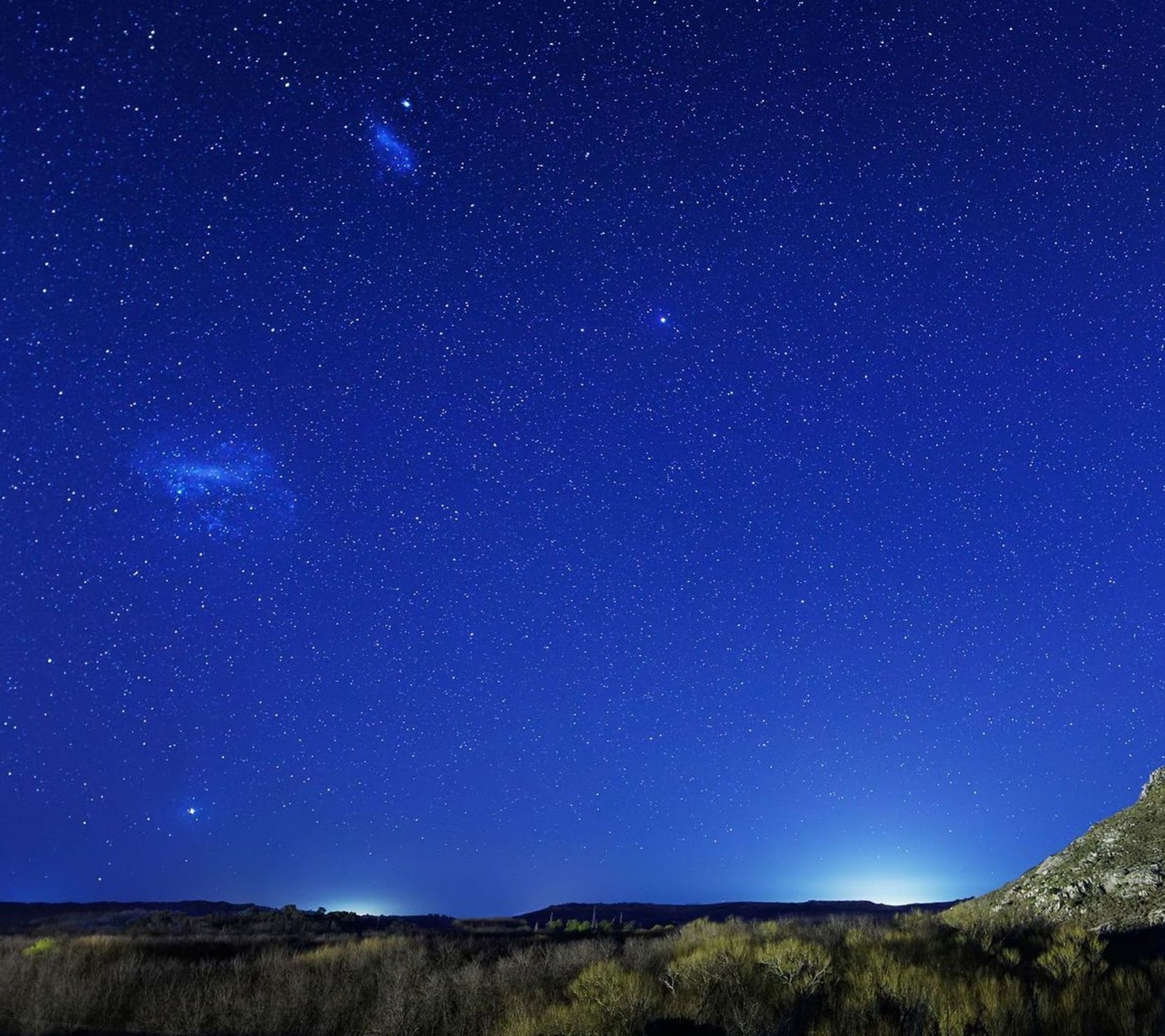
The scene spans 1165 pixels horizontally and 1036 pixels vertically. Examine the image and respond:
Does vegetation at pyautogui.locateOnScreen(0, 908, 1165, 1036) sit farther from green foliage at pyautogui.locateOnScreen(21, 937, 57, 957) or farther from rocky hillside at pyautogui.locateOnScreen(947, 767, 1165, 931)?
rocky hillside at pyautogui.locateOnScreen(947, 767, 1165, 931)

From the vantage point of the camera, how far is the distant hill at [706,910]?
70.1 meters

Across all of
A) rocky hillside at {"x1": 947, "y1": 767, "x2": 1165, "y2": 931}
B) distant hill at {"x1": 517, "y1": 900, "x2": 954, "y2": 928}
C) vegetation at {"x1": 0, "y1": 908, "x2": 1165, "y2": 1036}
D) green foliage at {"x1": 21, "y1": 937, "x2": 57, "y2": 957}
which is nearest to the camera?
vegetation at {"x1": 0, "y1": 908, "x2": 1165, "y2": 1036}

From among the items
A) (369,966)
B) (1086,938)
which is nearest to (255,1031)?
(369,966)

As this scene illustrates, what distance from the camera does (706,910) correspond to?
82375 millimetres

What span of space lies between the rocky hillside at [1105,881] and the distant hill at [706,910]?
45444 millimetres

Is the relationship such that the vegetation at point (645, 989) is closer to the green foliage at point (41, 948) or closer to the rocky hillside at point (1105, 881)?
the green foliage at point (41, 948)

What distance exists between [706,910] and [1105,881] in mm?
68642

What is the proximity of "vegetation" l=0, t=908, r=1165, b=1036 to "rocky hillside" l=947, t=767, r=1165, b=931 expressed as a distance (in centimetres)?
154

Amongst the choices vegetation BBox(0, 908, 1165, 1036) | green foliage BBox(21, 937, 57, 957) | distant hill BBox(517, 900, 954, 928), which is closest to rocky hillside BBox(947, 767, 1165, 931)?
vegetation BBox(0, 908, 1165, 1036)

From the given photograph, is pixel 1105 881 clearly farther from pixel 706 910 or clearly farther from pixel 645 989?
pixel 706 910

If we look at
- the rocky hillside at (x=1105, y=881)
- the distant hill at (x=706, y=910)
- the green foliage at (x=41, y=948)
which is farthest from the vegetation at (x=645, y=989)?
the distant hill at (x=706, y=910)

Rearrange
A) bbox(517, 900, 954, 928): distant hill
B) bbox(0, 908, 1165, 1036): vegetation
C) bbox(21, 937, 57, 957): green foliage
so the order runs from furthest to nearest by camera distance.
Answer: bbox(517, 900, 954, 928): distant hill, bbox(21, 937, 57, 957): green foliage, bbox(0, 908, 1165, 1036): vegetation

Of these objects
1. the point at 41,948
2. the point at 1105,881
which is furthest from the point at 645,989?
the point at 41,948

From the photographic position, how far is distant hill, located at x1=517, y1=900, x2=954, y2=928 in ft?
230
